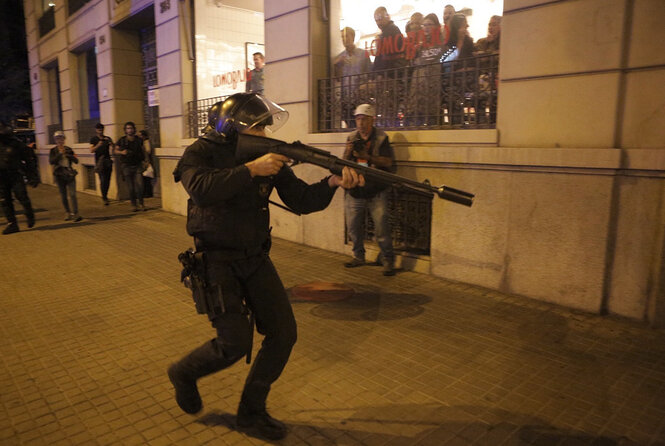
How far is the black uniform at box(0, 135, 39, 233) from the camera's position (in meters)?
8.65

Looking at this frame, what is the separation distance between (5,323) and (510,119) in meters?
5.45

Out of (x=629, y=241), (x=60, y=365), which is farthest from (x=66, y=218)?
(x=629, y=241)

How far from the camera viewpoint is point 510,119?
5.27 metres

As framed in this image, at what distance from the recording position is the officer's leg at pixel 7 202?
873cm

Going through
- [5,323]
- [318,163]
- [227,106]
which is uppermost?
[227,106]

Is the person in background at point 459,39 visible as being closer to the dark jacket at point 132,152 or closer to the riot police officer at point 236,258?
the riot police officer at point 236,258

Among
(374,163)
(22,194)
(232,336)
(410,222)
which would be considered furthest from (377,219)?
(22,194)

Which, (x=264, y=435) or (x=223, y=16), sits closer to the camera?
(x=264, y=435)

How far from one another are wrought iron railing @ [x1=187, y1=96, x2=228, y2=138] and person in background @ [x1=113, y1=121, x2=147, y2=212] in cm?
145

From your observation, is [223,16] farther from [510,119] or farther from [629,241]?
[629,241]

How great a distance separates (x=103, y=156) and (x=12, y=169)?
408 cm

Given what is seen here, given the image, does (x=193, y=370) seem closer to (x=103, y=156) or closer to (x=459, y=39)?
(x=459, y=39)

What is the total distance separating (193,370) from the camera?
2.78 m

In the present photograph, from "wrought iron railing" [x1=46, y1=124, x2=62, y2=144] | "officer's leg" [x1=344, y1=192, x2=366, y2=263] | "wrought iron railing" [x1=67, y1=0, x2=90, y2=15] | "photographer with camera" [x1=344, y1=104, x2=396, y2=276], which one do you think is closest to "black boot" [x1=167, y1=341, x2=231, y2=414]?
"photographer with camera" [x1=344, y1=104, x2=396, y2=276]
